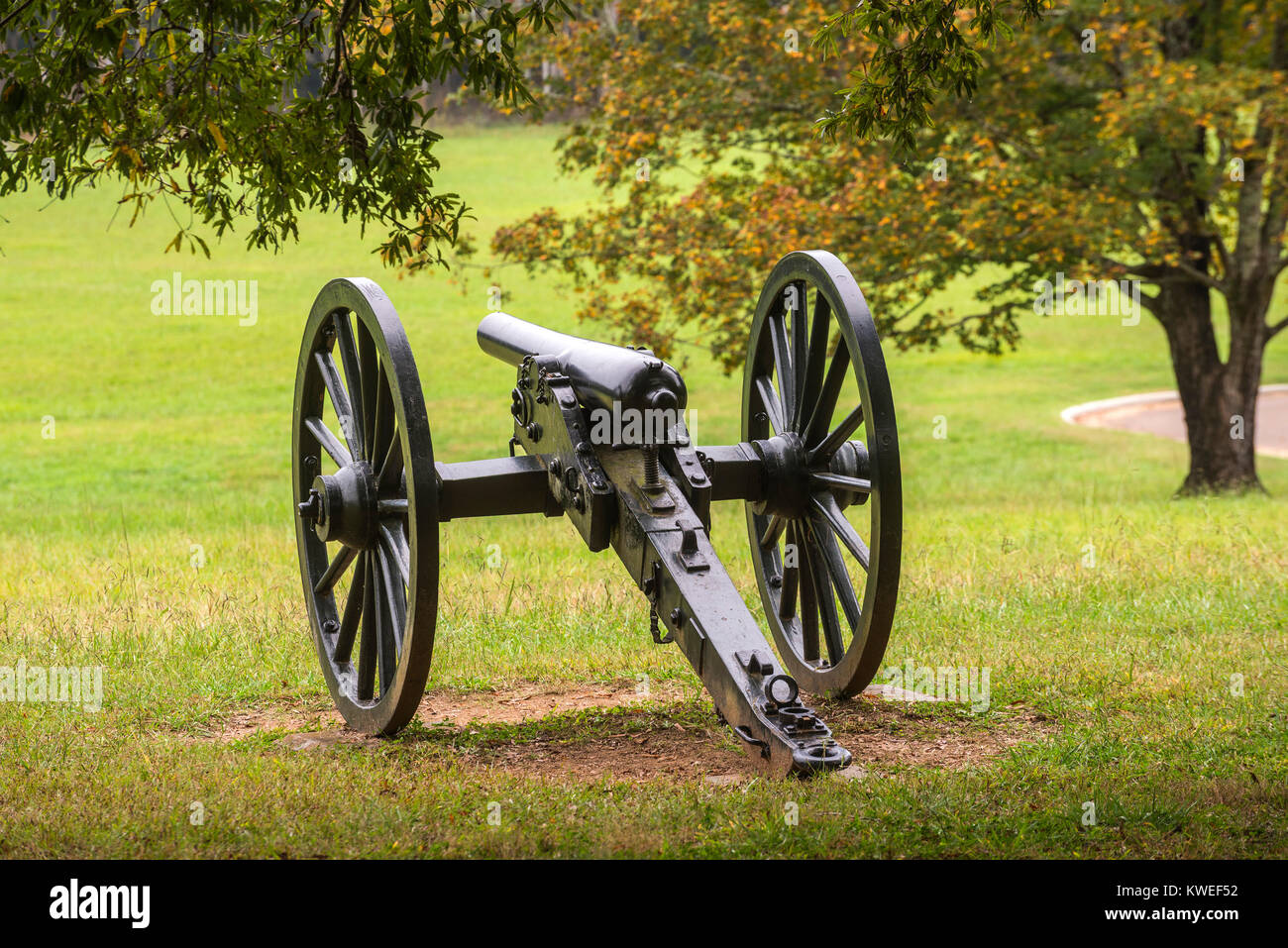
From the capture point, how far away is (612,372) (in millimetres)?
4797

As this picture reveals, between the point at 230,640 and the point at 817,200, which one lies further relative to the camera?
the point at 817,200

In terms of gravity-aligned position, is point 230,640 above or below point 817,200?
below

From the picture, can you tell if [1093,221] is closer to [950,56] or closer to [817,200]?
[817,200]

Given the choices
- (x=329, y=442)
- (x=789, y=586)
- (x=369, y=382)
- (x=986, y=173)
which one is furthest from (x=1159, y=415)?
(x=369, y=382)

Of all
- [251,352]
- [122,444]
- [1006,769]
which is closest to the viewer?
[1006,769]

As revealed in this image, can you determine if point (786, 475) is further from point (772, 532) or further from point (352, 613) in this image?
point (352, 613)

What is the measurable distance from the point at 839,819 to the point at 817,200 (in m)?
10.0

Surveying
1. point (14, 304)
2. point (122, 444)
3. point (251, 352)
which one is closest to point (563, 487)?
point (122, 444)

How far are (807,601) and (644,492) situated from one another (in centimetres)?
111

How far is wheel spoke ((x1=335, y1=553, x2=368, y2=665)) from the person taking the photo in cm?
515

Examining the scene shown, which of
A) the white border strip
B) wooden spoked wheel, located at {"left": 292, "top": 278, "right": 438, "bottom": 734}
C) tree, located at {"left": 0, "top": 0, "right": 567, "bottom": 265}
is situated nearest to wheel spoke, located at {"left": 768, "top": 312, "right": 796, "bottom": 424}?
tree, located at {"left": 0, "top": 0, "right": 567, "bottom": 265}

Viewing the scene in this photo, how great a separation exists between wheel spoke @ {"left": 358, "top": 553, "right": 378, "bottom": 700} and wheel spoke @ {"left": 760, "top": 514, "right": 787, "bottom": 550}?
1634 mm

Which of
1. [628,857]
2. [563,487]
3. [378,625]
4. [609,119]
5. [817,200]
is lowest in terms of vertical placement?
[628,857]

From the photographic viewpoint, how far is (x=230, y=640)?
6523 millimetres
